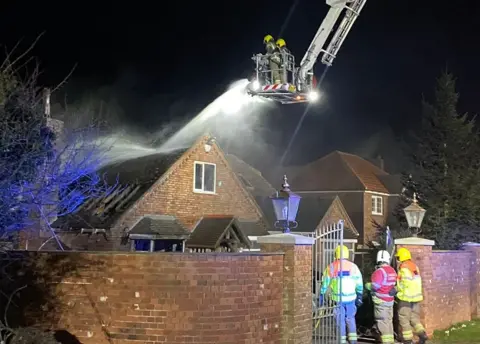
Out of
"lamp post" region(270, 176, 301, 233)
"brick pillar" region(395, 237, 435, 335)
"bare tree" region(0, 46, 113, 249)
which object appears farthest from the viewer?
"brick pillar" region(395, 237, 435, 335)

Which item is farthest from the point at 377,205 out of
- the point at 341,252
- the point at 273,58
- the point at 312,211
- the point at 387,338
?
the point at 341,252

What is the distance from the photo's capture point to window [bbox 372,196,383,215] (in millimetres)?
39159

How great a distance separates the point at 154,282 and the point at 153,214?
41.3 ft

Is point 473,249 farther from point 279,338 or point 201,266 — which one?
point 201,266

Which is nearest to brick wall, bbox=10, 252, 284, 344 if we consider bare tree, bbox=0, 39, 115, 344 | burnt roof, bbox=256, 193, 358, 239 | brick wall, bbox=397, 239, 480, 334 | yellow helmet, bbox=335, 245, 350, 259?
bare tree, bbox=0, 39, 115, 344

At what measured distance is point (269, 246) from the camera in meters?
8.90

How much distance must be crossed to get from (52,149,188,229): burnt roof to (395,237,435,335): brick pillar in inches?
353

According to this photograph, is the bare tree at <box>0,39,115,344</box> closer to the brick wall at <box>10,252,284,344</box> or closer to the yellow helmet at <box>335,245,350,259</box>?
the brick wall at <box>10,252,284,344</box>

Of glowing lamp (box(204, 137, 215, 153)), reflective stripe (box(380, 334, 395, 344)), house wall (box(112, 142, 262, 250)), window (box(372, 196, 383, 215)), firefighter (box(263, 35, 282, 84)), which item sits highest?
firefighter (box(263, 35, 282, 84))

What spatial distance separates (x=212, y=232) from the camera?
20.7 m

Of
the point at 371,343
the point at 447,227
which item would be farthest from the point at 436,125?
the point at 371,343

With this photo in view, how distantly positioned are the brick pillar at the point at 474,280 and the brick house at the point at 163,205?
8.34m

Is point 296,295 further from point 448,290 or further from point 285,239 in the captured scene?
point 448,290

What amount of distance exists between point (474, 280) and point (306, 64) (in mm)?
7115
